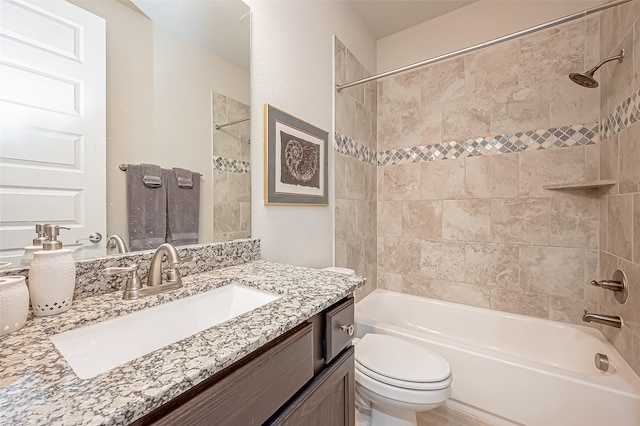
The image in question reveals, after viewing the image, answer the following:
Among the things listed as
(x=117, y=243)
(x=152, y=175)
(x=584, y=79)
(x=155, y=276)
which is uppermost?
(x=584, y=79)

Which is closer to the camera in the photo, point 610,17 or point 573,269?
point 610,17

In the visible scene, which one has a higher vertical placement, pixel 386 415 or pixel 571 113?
pixel 571 113

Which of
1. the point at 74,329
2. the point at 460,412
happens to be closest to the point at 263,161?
the point at 74,329

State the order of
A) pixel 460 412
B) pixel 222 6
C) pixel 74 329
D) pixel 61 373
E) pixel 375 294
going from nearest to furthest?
pixel 61 373
pixel 74 329
pixel 222 6
pixel 460 412
pixel 375 294

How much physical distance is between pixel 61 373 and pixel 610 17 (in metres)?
2.68

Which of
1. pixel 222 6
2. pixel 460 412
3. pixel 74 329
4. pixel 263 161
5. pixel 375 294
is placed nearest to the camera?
pixel 74 329

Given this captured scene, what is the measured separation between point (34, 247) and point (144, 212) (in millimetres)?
275

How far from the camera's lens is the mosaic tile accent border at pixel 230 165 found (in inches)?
42.9

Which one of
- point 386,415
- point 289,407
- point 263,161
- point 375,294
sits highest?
point 263,161

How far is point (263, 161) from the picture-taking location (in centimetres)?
125

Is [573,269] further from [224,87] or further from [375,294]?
[224,87]

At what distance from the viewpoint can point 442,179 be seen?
2.12 m

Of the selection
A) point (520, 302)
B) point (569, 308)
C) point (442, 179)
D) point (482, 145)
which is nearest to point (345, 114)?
point (442, 179)

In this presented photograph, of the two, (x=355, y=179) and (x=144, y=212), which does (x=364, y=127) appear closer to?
(x=355, y=179)
